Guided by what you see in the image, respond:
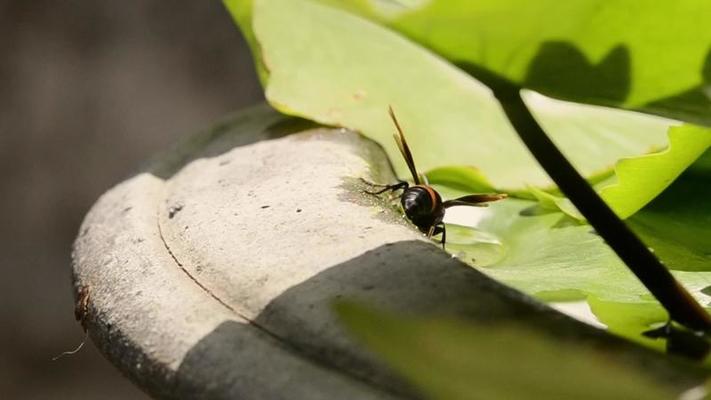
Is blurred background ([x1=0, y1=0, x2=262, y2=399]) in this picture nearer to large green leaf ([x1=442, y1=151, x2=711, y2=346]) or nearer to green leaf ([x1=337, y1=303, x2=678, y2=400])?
large green leaf ([x1=442, y1=151, x2=711, y2=346])

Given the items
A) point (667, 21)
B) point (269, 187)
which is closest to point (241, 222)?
point (269, 187)

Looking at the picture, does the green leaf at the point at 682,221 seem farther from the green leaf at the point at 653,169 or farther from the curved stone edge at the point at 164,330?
the curved stone edge at the point at 164,330

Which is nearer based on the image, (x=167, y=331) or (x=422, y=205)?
(x=167, y=331)

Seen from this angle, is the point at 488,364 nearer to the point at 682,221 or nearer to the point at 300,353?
the point at 300,353

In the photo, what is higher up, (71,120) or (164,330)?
(164,330)

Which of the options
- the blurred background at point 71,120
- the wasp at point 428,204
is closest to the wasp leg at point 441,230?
the wasp at point 428,204

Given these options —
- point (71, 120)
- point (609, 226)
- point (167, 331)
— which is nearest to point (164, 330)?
point (167, 331)
